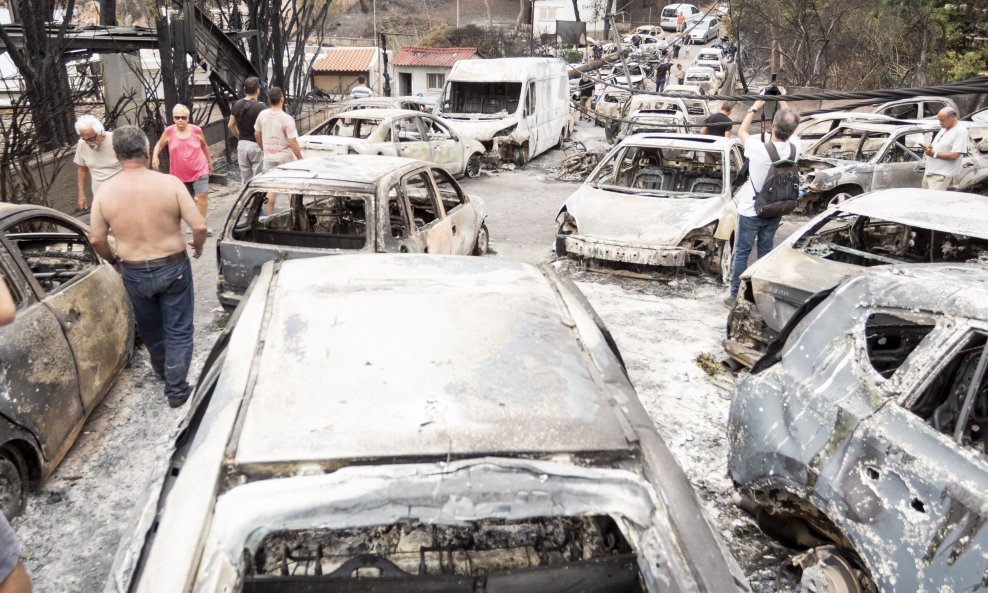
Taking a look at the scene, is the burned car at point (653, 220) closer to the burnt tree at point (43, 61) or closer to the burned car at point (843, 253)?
the burned car at point (843, 253)

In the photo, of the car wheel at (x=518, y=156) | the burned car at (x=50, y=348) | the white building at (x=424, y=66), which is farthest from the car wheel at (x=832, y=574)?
the white building at (x=424, y=66)

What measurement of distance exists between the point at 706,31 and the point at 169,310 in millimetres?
43170

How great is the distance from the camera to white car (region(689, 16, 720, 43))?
4146cm

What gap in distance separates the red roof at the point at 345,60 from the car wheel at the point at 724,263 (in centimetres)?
3311

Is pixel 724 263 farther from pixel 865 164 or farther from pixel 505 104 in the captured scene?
pixel 505 104

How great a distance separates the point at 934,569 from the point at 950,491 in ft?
0.84

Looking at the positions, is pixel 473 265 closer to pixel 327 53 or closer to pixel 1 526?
pixel 1 526

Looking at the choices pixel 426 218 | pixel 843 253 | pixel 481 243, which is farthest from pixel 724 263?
pixel 426 218

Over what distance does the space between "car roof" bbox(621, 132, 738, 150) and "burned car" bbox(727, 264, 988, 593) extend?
502cm

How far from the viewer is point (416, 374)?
2213 mm

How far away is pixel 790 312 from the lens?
5027mm

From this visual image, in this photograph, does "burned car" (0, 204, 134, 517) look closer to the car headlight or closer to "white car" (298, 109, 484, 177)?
"white car" (298, 109, 484, 177)

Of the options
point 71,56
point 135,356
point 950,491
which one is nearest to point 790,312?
point 950,491

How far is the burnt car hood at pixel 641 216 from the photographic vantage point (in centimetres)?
739
